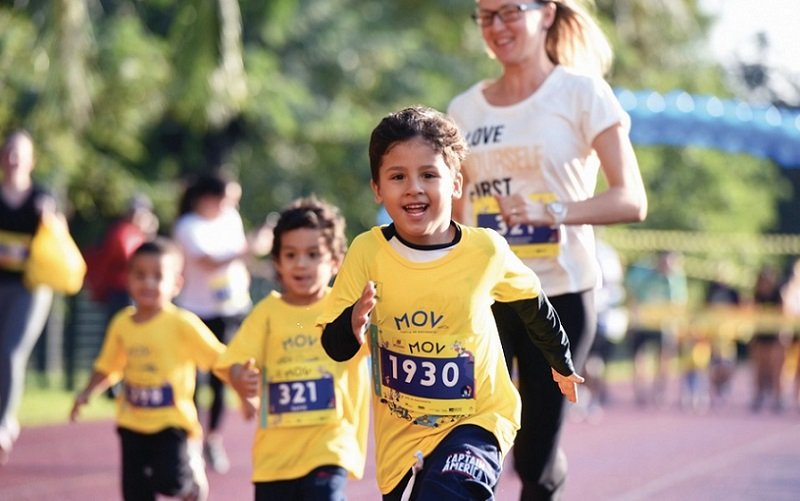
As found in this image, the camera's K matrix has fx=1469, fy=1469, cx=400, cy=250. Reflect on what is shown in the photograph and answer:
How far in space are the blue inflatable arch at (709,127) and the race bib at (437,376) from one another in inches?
604

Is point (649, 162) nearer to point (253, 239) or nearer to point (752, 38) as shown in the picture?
point (253, 239)

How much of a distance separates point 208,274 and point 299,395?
15.5 ft

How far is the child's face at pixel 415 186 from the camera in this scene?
13.7 feet

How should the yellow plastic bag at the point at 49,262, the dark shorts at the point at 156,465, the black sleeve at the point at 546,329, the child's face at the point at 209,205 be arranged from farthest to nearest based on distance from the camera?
1. the child's face at the point at 209,205
2. the yellow plastic bag at the point at 49,262
3. the dark shorts at the point at 156,465
4. the black sleeve at the point at 546,329

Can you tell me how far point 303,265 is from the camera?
18.3ft

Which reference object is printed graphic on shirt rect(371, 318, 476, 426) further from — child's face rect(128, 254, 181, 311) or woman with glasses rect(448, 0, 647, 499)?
child's face rect(128, 254, 181, 311)

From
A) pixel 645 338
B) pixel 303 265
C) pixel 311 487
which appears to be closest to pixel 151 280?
pixel 303 265

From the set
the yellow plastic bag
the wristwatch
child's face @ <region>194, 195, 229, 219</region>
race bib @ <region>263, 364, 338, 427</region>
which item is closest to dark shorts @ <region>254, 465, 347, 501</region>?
race bib @ <region>263, 364, 338, 427</region>

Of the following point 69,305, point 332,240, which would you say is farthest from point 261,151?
point 332,240

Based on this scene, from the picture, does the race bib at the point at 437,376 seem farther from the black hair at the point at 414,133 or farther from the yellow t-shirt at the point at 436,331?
the black hair at the point at 414,133

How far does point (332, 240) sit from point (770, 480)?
5.80 meters

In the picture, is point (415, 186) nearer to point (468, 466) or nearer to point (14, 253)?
point (468, 466)

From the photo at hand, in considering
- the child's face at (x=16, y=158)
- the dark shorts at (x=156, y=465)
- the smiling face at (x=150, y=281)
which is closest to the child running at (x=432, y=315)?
the dark shorts at (x=156, y=465)

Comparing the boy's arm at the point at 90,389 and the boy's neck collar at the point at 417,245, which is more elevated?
the boy's neck collar at the point at 417,245
